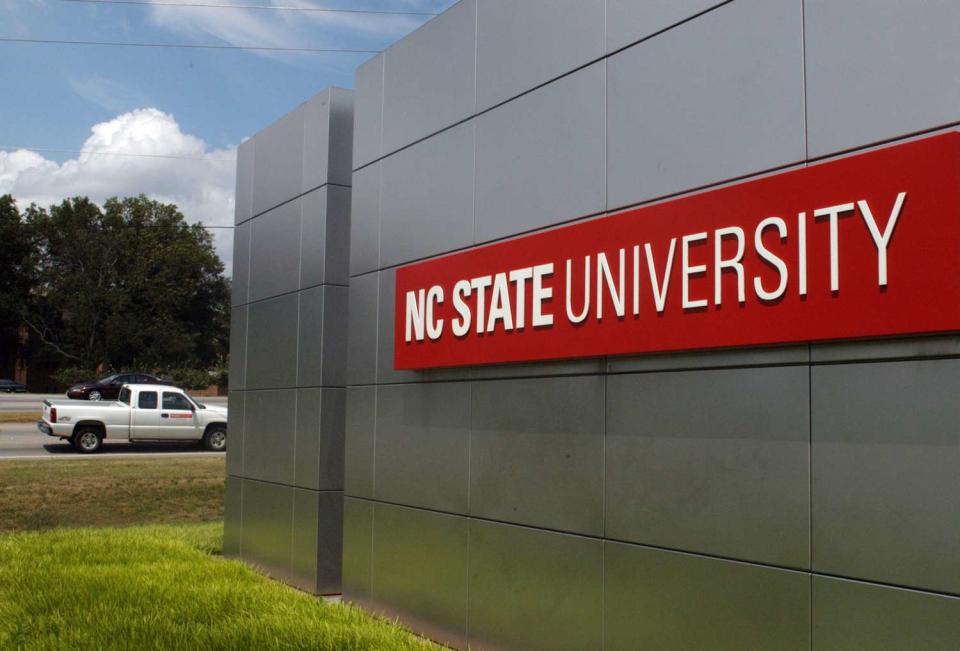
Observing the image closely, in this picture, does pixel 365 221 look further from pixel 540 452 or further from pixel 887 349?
pixel 887 349

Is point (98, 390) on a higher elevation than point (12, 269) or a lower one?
lower

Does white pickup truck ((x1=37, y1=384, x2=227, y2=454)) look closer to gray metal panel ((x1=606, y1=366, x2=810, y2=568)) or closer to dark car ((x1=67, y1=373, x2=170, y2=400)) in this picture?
dark car ((x1=67, y1=373, x2=170, y2=400))

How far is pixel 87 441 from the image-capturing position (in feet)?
90.4

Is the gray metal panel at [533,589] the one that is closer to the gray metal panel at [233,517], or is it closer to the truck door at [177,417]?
the gray metal panel at [233,517]

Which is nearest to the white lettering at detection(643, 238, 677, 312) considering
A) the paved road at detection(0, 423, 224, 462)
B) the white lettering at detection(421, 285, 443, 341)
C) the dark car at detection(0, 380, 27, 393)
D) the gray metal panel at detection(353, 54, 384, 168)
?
the white lettering at detection(421, 285, 443, 341)

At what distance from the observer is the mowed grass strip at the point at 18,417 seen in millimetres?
37750

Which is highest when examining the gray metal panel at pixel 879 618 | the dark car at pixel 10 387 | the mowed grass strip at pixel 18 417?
the dark car at pixel 10 387

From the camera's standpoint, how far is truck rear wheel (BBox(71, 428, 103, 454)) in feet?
89.9

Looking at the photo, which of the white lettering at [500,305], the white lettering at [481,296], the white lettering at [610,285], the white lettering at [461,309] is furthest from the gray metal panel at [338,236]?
the white lettering at [610,285]

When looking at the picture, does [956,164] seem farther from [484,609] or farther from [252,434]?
[252,434]

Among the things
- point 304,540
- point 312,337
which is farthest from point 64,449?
point 312,337

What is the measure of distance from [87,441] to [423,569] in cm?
2181

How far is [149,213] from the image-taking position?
74.8 meters

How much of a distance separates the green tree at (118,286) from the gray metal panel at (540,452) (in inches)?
2539
